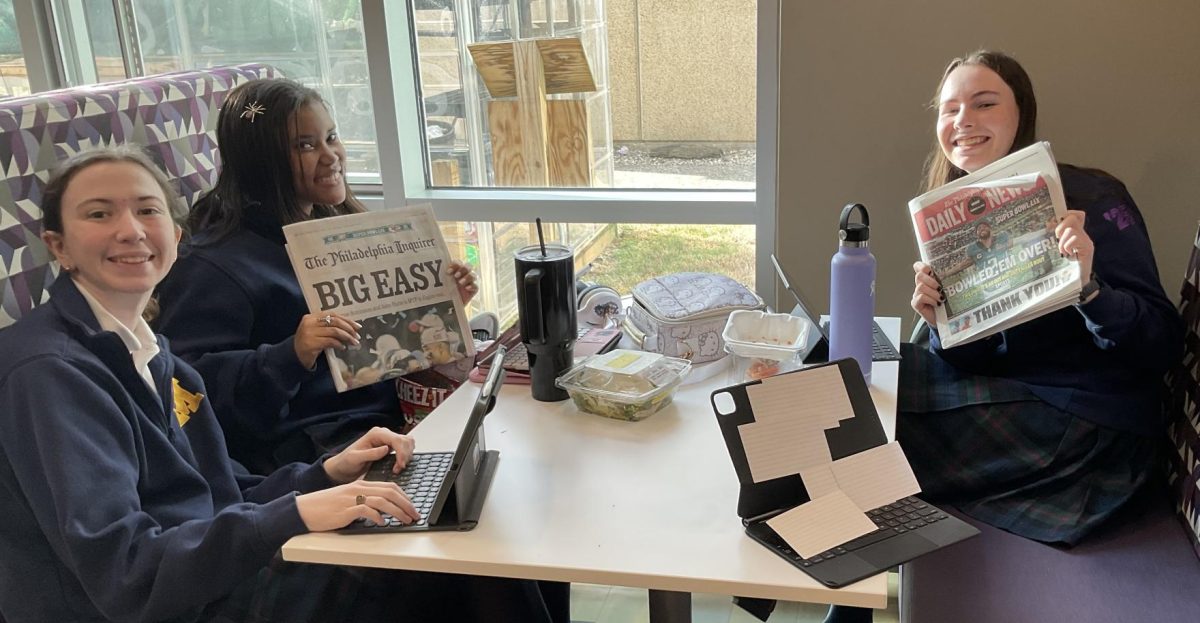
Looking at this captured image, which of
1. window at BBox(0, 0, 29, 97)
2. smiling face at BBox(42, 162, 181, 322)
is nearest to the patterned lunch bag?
smiling face at BBox(42, 162, 181, 322)

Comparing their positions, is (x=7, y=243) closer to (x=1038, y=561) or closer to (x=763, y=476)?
(x=763, y=476)

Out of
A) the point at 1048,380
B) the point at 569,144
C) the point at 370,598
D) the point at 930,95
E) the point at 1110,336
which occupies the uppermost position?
the point at 930,95

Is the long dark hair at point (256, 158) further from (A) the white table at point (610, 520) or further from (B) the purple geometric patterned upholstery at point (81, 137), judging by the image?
(A) the white table at point (610, 520)

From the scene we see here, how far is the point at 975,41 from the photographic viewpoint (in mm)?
2010

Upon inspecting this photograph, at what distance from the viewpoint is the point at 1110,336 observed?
1.49 metres

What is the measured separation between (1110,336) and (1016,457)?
0.80 ft

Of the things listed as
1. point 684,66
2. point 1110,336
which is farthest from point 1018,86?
point 684,66

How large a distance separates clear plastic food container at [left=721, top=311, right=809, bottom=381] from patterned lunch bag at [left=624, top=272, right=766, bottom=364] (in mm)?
37

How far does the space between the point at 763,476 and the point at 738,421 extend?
74 millimetres

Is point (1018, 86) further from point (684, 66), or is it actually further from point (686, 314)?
point (684, 66)

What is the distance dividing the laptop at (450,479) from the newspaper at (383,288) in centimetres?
32

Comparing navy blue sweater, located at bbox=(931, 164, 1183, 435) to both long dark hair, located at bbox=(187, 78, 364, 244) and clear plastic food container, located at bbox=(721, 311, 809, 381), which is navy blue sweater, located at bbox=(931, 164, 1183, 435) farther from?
long dark hair, located at bbox=(187, 78, 364, 244)

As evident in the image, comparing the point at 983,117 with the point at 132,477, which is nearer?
the point at 132,477

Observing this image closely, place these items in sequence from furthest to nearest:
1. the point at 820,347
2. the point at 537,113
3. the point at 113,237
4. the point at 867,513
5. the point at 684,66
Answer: the point at 537,113, the point at 684,66, the point at 820,347, the point at 113,237, the point at 867,513
